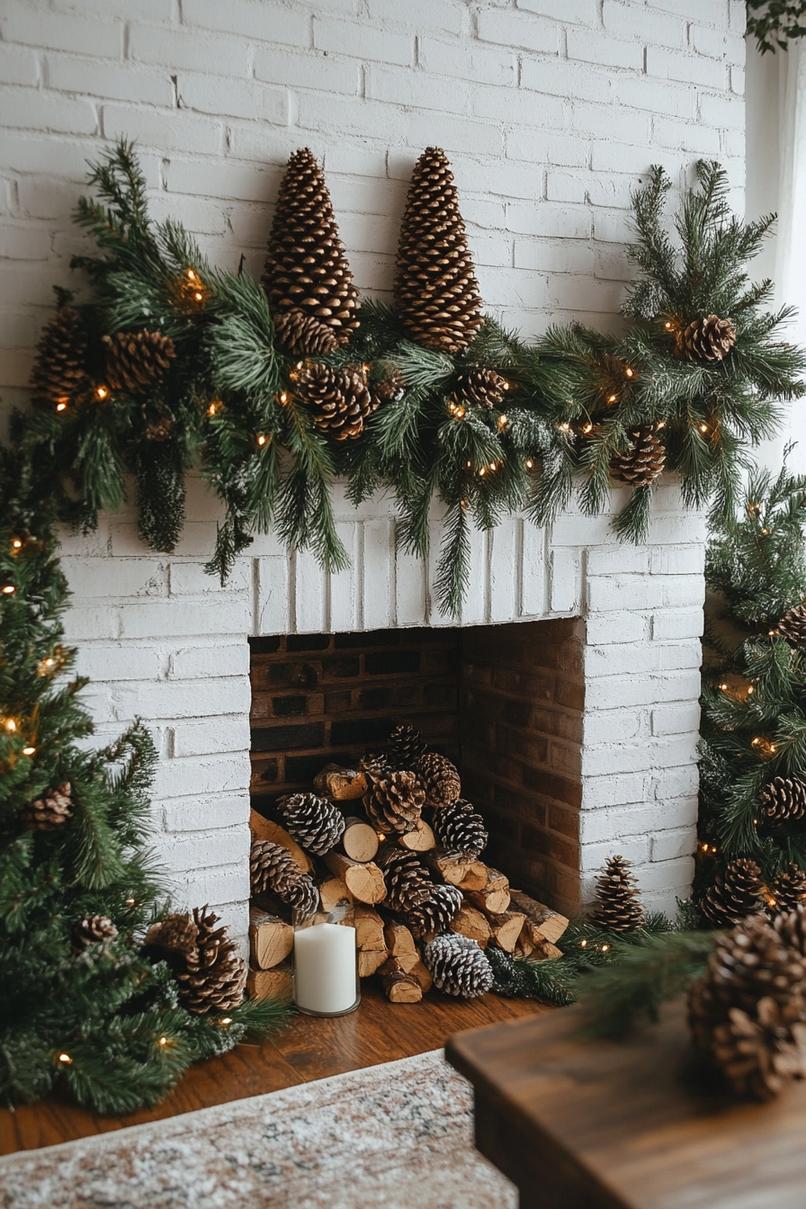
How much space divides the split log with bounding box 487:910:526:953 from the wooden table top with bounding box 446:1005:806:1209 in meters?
1.06

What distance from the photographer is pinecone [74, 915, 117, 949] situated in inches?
67.6

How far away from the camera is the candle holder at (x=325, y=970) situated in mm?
2068

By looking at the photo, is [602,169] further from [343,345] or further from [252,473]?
[252,473]

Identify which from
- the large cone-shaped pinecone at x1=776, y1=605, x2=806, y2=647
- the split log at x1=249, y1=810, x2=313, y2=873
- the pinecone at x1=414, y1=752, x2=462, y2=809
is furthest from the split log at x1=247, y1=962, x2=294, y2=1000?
the large cone-shaped pinecone at x1=776, y1=605, x2=806, y2=647

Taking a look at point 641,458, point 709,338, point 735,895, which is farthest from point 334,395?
point 735,895

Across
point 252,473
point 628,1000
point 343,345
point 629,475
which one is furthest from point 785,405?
point 628,1000

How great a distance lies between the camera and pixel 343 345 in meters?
1.90

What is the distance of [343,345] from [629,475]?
689 mm

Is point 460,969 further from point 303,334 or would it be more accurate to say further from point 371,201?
point 371,201

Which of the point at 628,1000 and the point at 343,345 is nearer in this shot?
the point at 628,1000

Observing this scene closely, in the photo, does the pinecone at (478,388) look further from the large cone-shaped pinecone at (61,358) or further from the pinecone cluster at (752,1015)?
the pinecone cluster at (752,1015)

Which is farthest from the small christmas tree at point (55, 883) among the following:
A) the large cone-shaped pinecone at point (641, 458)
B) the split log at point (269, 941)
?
the large cone-shaped pinecone at point (641, 458)

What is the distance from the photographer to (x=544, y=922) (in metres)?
2.30

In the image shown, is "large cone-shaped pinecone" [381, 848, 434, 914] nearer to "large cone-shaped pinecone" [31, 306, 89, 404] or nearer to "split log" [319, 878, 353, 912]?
"split log" [319, 878, 353, 912]
